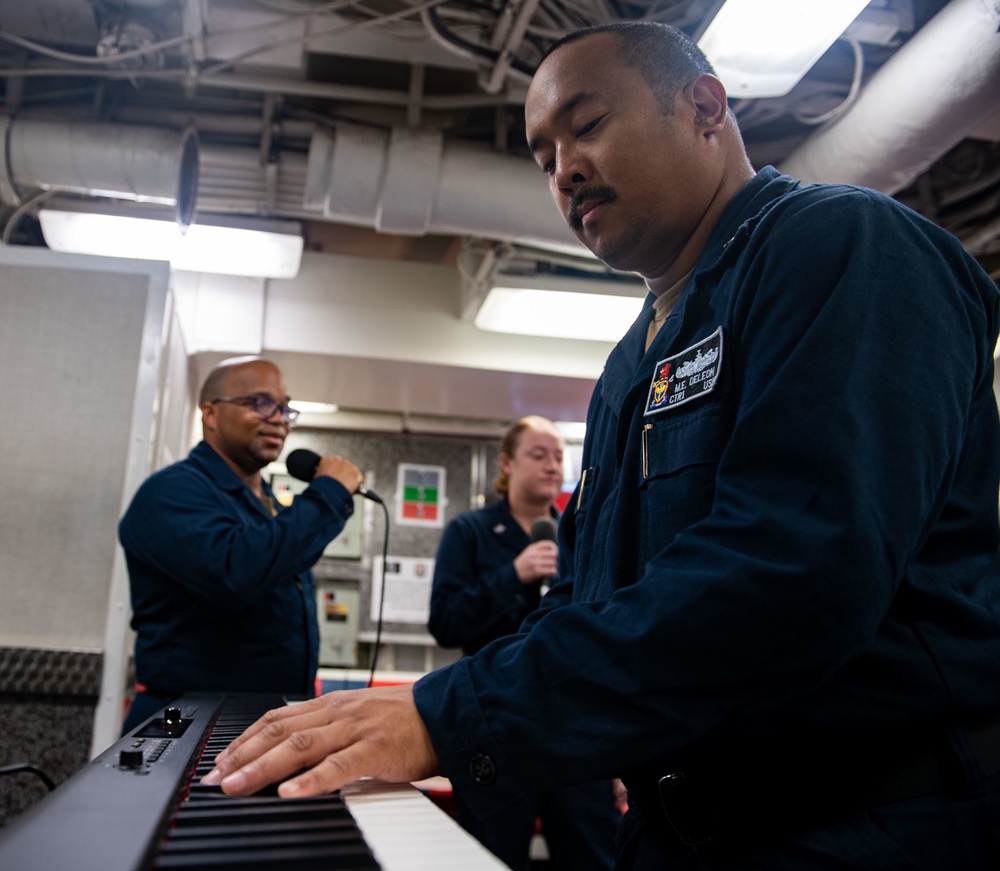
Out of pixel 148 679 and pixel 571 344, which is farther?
pixel 571 344

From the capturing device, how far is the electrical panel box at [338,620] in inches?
213

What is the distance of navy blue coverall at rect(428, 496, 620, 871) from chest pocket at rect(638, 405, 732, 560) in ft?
4.90

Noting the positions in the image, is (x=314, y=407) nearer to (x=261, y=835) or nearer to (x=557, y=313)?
(x=557, y=313)

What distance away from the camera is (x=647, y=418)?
964 mm

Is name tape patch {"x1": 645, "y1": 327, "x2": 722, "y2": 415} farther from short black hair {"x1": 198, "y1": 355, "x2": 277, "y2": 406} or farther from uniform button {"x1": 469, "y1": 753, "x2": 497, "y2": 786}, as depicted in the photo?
short black hair {"x1": 198, "y1": 355, "x2": 277, "y2": 406}

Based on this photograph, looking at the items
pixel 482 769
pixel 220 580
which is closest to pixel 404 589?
pixel 220 580

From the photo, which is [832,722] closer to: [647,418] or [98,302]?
[647,418]

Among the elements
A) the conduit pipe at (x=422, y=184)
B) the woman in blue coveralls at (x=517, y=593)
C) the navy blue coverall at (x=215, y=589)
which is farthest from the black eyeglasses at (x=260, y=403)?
the woman in blue coveralls at (x=517, y=593)

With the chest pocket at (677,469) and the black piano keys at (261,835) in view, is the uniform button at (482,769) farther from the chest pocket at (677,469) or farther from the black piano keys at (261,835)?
the chest pocket at (677,469)

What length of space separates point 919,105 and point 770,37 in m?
0.44

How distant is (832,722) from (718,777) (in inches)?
4.9

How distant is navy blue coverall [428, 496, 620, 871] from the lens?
2.49 m

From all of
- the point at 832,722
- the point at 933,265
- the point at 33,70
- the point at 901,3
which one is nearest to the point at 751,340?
the point at 933,265

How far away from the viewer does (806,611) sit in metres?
0.64
